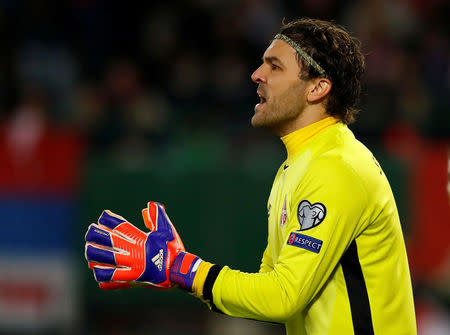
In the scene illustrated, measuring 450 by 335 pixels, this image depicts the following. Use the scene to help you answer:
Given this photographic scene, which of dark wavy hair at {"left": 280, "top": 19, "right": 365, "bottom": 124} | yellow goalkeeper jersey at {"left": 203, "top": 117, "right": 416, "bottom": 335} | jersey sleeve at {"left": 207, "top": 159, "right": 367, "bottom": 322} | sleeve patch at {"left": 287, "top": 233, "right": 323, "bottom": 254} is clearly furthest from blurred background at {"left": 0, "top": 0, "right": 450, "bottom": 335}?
sleeve patch at {"left": 287, "top": 233, "right": 323, "bottom": 254}

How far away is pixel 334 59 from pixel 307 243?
3.11ft

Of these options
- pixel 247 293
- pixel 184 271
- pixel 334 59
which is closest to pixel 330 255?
pixel 247 293

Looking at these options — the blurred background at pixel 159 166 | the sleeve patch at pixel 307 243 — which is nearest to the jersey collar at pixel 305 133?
the sleeve patch at pixel 307 243

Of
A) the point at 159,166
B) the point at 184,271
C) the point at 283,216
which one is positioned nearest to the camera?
the point at 184,271

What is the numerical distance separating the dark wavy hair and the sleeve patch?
0.76 m

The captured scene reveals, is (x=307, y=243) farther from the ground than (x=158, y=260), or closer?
farther from the ground

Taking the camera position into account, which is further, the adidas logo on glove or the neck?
the neck

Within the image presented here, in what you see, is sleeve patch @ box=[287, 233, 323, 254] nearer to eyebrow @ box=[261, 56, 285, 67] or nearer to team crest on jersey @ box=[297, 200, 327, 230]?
team crest on jersey @ box=[297, 200, 327, 230]

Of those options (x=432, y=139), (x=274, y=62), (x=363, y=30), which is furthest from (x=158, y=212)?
(x=363, y=30)

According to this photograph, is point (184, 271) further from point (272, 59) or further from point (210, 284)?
point (272, 59)

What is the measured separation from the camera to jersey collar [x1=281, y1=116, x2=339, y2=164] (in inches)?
142

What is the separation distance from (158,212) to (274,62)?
2.86 feet

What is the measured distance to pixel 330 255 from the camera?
3.13m

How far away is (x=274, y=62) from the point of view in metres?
3.64
